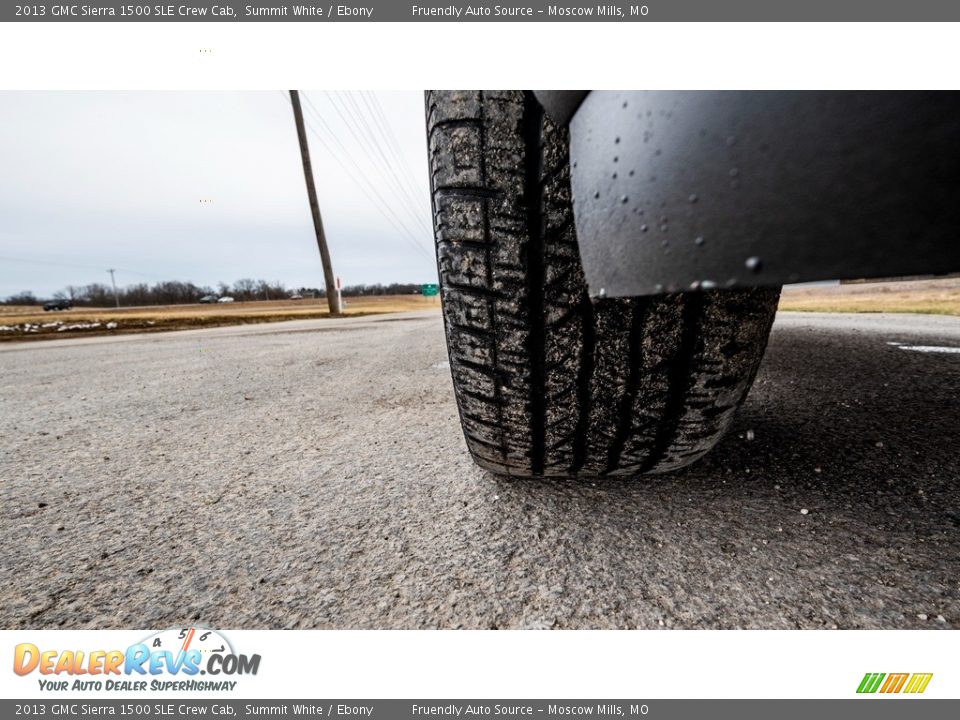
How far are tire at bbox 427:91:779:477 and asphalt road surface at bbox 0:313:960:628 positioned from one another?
136 mm

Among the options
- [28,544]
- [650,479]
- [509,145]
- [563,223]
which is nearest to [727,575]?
[650,479]

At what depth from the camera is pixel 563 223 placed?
20.5 inches

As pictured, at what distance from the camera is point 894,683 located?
0.44 m

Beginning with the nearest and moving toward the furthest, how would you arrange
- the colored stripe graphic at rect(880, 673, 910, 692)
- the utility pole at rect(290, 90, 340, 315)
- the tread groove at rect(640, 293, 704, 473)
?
the colored stripe graphic at rect(880, 673, 910, 692) < the tread groove at rect(640, 293, 704, 473) < the utility pole at rect(290, 90, 340, 315)

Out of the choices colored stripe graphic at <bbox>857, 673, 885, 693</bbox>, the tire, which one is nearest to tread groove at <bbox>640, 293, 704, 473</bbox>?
the tire

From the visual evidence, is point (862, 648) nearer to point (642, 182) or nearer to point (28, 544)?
point (642, 182)

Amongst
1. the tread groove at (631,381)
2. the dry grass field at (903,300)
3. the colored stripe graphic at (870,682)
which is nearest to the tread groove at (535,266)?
the tread groove at (631,381)

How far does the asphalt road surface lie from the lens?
50cm

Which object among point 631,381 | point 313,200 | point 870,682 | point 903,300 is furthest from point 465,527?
point 313,200

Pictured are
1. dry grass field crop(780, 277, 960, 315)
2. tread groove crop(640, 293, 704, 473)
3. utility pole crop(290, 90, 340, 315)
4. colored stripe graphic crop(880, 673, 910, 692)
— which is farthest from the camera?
utility pole crop(290, 90, 340, 315)

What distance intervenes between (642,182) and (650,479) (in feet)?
1.96

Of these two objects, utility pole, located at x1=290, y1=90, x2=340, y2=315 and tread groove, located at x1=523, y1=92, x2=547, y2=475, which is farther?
utility pole, located at x1=290, y1=90, x2=340, y2=315

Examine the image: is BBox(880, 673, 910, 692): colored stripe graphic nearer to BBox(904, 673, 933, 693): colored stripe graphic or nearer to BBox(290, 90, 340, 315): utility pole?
BBox(904, 673, 933, 693): colored stripe graphic

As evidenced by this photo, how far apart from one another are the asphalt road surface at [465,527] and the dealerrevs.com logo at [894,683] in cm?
5
